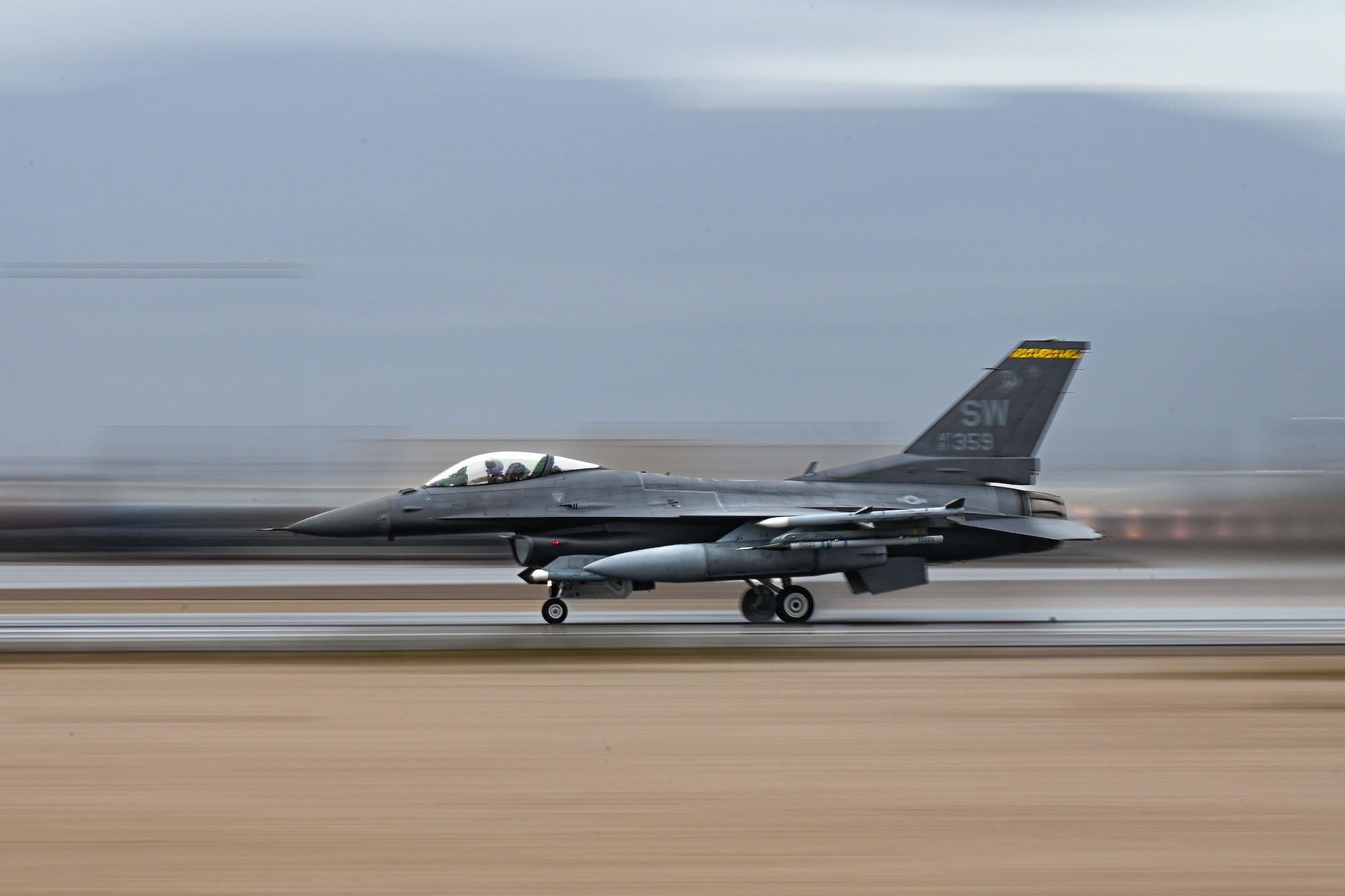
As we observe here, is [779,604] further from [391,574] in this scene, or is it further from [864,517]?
[391,574]

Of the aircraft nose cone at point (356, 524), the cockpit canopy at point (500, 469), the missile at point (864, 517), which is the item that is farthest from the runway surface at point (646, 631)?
the cockpit canopy at point (500, 469)

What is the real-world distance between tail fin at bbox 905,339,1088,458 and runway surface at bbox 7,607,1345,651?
2275 millimetres

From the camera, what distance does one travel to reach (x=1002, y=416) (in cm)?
1955

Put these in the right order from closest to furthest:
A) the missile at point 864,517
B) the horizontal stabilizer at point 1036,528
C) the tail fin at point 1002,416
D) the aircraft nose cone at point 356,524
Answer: the missile at point 864,517, the aircraft nose cone at point 356,524, the horizontal stabilizer at point 1036,528, the tail fin at point 1002,416

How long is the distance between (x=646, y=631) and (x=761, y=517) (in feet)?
8.15

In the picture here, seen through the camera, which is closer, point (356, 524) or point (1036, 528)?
point (356, 524)

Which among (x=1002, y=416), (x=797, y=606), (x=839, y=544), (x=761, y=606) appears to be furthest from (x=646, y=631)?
(x=1002, y=416)

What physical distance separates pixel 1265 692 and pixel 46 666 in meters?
10.7

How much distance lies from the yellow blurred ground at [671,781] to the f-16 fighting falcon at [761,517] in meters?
5.24

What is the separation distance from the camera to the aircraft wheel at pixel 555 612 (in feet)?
59.0

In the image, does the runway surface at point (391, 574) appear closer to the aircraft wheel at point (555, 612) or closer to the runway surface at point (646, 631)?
the runway surface at point (646, 631)

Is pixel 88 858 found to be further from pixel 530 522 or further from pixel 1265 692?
pixel 530 522

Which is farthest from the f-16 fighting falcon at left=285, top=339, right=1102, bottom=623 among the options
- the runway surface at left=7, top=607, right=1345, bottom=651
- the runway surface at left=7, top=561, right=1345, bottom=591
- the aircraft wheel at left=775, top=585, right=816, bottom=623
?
the runway surface at left=7, top=561, right=1345, bottom=591

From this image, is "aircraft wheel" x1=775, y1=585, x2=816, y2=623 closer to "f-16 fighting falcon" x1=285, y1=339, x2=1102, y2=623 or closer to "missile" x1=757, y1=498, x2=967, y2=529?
"f-16 fighting falcon" x1=285, y1=339, x2=1102, y2=623
